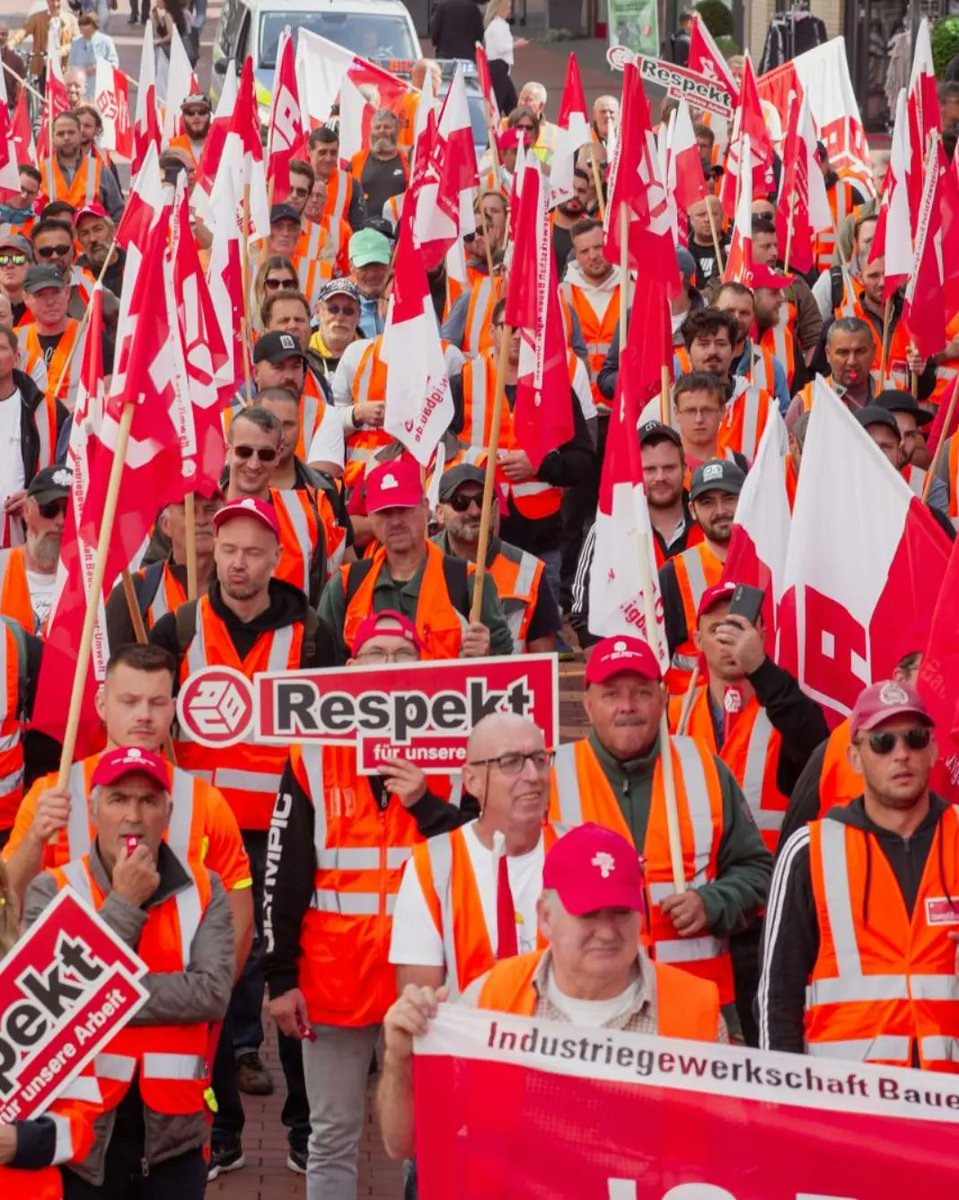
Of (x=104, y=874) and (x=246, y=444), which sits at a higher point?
(x=246, y=444)

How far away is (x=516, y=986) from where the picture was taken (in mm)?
5270

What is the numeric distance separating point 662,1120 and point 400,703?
2166 millimetres

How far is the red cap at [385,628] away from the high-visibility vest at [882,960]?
170 cm

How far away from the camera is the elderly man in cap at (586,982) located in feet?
16.8

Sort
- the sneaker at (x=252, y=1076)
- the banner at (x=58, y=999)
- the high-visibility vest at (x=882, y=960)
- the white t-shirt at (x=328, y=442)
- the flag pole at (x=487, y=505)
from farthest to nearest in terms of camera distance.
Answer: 1. the white t-shirt at (x=328, y=442)
2. the sneaker at (x=252, y=1076)
3. the flag pole at (x=487, y=505)
4. the high-visibility vest at (x=882, y=960)
5. the banner at (x=58, y=999)

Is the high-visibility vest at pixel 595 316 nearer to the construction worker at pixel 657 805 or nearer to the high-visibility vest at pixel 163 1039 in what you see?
the construction worker at pixel 657 805

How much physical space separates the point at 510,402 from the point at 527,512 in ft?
1.80

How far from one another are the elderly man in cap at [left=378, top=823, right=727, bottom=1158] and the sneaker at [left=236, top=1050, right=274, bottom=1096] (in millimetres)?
3322

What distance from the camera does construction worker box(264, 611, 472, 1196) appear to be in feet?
23.0

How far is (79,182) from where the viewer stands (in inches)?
784

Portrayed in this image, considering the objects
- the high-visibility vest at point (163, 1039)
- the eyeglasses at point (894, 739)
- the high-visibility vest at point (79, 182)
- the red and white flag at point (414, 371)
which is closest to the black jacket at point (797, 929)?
the eyeglasses at point (894, 739)

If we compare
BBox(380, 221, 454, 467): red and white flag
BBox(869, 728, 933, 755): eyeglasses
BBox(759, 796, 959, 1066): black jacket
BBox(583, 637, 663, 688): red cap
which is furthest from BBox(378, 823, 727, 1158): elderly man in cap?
BBox(380, 221, 454, 467): red and white flag

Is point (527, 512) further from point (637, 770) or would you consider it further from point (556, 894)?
point (556, 894)

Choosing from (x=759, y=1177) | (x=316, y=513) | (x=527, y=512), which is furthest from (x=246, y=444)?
(x=759, y=1177)
